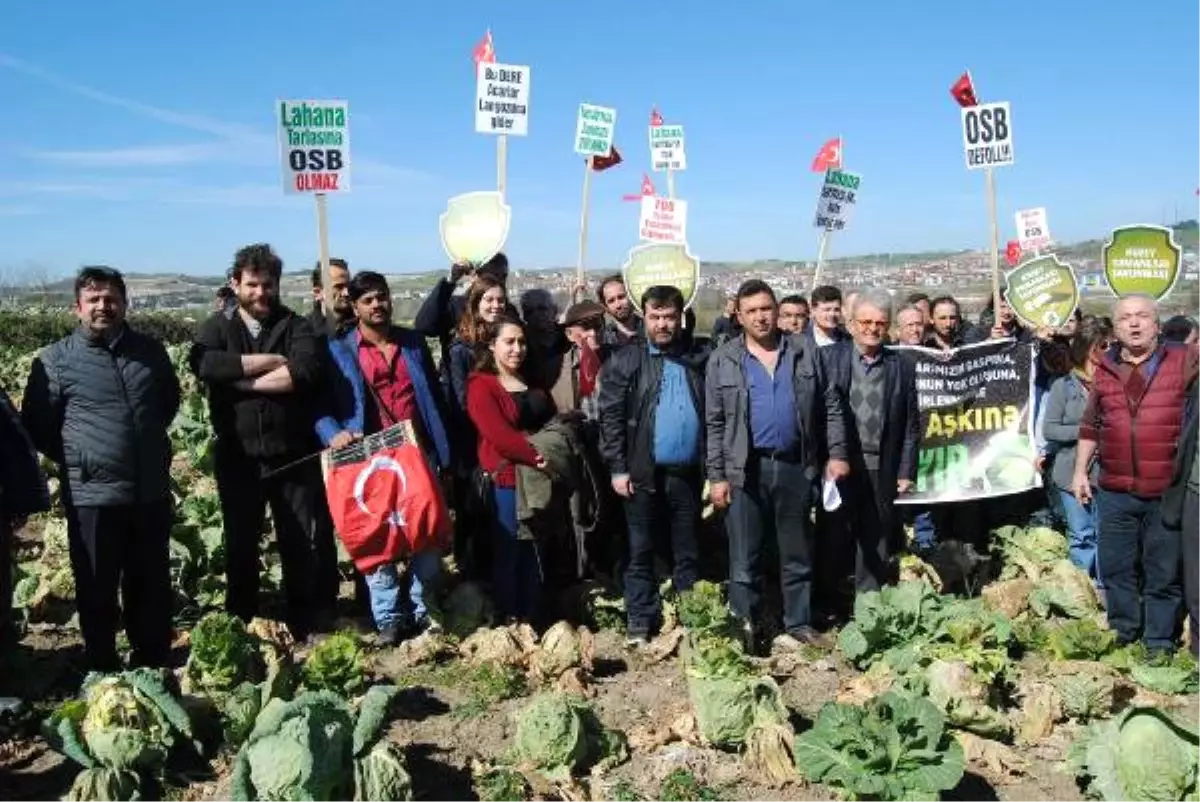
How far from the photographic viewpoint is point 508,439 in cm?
596

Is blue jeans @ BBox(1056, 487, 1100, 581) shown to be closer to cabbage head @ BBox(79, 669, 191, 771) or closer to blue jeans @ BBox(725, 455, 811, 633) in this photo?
blue jeans @ BBox(725, 455, 811, 633)

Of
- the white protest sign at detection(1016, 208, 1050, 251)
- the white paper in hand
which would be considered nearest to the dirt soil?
the white paper in hand

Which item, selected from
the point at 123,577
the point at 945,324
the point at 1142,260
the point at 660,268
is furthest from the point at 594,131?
the point at 123,577

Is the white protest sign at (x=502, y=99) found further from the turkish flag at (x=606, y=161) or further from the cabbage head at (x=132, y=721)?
the cabbage head at (x=132, y=721)

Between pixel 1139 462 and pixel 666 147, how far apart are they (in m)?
7.33

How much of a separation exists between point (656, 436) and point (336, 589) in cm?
269

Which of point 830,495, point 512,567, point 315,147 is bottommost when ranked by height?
point 512,567

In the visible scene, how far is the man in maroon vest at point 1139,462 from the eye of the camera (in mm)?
5922

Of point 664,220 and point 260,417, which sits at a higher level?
point 664,220

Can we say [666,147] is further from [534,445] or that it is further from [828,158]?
[534,445]

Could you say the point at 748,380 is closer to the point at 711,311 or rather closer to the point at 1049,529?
the point at 1049,529

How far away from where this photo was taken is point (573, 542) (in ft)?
22.8

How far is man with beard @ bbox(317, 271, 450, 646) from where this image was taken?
19.5 ft

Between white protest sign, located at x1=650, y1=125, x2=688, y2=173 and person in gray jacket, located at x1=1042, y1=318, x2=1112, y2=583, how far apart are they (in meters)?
5.66
